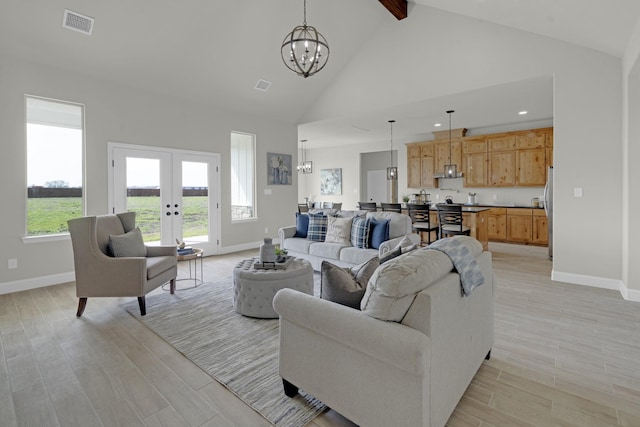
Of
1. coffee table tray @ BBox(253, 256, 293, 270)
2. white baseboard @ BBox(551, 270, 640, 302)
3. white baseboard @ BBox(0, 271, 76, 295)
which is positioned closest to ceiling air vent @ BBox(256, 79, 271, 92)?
coffee table tray @ BBox(253, 256, 293, 270)

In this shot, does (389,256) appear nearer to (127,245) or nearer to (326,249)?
(326,249)

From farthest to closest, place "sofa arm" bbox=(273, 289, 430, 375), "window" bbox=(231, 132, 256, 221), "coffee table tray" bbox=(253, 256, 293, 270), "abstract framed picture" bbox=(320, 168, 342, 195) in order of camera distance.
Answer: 1. "abstract framed picture" bbox=(320, 168, 342, 195)
2. "window" bbox=(231, 132, 256, 221)
3. "coffee table tray" bbox=(253, 256, 293, 270)
4. "sofa arm" bbox=(273, 289, 430, 375)

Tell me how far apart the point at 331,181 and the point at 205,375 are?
31.1 feet

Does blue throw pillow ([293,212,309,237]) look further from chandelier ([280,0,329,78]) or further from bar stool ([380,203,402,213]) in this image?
bar stool ([380,203,402,213])

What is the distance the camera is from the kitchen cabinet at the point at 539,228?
273 inches

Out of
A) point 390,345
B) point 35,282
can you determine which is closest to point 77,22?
point 35,282

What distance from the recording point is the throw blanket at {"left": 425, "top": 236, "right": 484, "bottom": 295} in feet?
5.83

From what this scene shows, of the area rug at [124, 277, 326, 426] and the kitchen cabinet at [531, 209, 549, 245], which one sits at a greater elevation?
the kitchen cabinet at [531, 209, 549, 245]

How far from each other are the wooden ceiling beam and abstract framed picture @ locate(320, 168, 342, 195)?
6.00 metres

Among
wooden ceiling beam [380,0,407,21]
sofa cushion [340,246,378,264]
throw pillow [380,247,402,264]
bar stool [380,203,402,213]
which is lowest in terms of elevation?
sofa cushion [340,246,378,264]

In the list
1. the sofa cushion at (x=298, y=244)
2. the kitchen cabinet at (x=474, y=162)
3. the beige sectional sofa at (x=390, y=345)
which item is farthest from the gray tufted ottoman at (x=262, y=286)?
the kitchen cabinet at (x=474, y=162)

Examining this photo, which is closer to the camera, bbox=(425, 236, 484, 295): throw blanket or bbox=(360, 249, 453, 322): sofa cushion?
bbox=(360, 249, 453, 322): sofa cushion

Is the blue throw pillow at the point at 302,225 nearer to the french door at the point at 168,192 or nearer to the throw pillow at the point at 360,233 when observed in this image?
the throw pillow at the point at 360,233

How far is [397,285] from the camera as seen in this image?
1.45 metres
